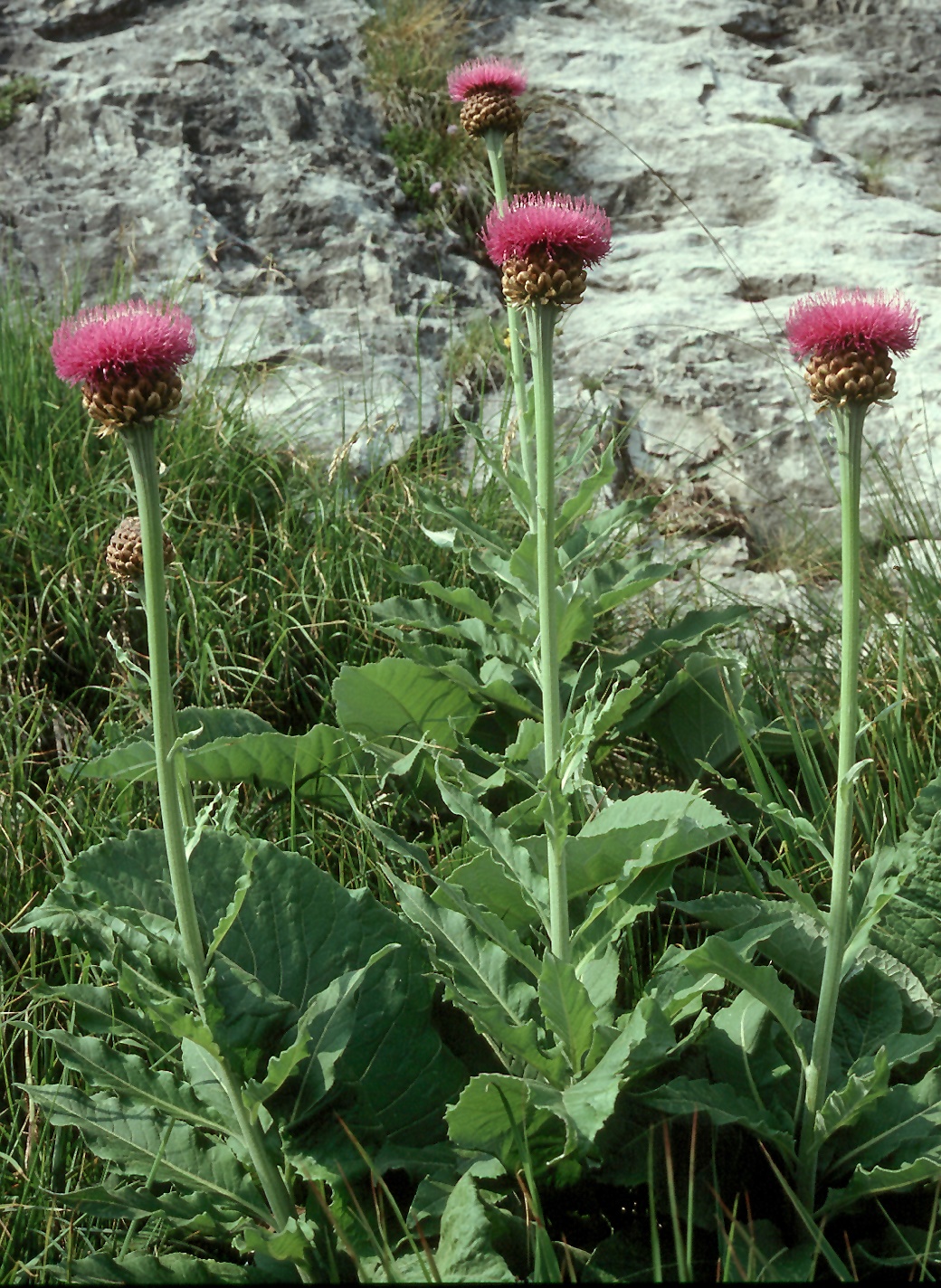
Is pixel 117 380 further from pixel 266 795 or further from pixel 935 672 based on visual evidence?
pixel 935 672

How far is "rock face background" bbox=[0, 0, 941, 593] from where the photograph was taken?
158 inches

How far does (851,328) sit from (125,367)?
92 centimetres

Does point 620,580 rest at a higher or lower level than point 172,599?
higher

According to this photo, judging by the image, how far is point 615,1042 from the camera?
155cm

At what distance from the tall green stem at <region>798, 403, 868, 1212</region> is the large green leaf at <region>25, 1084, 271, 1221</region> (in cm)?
79

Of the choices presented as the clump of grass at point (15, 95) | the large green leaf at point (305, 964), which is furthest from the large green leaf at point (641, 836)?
the clump of grass at point (15, 95)

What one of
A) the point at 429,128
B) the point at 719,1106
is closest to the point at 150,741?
the point at 719,1106

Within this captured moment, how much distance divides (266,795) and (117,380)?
1360mm

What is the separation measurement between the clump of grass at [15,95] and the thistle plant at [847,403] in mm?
4230

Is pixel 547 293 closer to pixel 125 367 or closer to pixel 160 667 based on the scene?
pixel 125 367

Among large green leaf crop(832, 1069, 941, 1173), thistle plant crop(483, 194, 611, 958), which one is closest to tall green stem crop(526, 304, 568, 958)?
thistle plant crop(483, 194, 611, 958)

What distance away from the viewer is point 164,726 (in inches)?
56.4

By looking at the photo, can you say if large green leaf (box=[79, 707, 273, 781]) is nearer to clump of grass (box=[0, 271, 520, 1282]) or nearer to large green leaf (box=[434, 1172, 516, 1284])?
clump of grass (box=[0, 271, 520, 1282])

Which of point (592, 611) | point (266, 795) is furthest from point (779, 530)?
point (266, 795)
